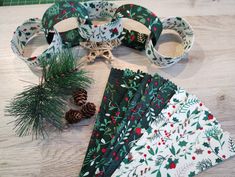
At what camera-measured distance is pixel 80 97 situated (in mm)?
768

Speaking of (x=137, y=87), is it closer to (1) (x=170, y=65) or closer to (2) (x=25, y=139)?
(1) (x=170, y=65)

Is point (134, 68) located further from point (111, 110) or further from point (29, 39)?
point (29, 39)

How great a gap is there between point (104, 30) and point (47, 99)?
26 cm

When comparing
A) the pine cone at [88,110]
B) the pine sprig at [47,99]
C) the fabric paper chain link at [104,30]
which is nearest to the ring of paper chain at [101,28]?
the fabric paper chain link at [104,30]

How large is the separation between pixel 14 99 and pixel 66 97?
0.46 feet

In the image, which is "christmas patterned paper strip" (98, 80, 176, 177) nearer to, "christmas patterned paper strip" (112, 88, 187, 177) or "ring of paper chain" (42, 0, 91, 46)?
"christmas patterned paper strip" (112, 88, 187, 177)

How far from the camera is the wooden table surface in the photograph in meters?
0.73

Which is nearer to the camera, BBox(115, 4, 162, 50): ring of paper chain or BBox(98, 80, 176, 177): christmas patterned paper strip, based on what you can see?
BBox(98, 80, 176, 177): christmas patterned paper strip

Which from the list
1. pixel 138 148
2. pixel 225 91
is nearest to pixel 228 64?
pixel 225 91

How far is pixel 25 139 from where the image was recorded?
2.48 feet

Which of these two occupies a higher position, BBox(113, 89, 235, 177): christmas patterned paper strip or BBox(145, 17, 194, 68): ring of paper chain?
BBox(145, 17, 194, 68): ring of paper chain

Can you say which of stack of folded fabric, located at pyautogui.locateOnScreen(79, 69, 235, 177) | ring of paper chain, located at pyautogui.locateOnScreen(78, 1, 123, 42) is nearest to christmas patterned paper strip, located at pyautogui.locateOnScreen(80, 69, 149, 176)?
stack of folded fabric, located at pyautogui.locateOnScreen(79, 69, 235, 177)

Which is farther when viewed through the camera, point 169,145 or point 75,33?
point 75,33

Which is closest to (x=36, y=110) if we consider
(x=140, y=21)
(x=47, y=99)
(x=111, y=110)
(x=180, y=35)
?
(x=47, y=99)
